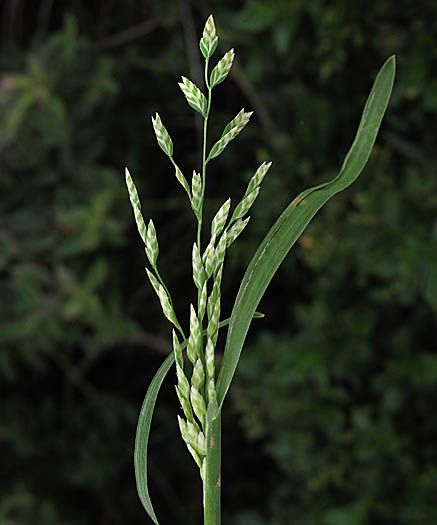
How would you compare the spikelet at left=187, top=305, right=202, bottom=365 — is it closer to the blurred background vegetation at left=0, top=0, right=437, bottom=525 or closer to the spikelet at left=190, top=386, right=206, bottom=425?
the spikelet at left=190, top=386, right=206, bottom=425

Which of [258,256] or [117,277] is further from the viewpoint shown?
[117,277]

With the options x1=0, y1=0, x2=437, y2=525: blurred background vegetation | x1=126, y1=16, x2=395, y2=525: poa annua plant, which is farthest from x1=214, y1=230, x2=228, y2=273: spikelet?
x1=0, y1=0, x2=437, y2=525: blurred background vegetation

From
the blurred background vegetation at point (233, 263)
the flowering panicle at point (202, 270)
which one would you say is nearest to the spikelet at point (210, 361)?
the flowering panicle at point (202, 270)

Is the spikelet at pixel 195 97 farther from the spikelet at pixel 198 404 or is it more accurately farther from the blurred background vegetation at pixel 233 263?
the blurred background vegetation at pixel 233 263

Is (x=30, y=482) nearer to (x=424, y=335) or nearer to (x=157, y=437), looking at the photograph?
(x=157, y=437)

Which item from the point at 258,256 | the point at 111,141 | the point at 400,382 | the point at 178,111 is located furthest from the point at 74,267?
the point at 258,256

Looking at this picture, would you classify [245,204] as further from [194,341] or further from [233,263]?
[233,263]
